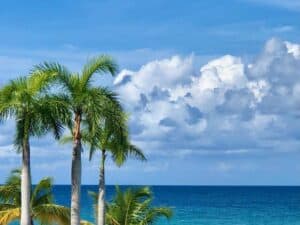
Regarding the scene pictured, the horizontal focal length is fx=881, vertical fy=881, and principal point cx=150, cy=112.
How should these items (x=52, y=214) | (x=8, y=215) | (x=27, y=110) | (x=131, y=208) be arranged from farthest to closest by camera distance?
(x=131, y=208)
(x=52, y=214)
(x=8, y=215)
(x=27, y=110)

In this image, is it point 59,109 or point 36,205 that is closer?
point 59,109

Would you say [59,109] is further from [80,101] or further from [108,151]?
[108,151]

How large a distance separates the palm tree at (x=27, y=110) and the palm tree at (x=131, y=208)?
45.7ft

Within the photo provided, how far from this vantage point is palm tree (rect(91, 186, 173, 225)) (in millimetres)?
37625

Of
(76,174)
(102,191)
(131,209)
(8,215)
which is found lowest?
(8,215)

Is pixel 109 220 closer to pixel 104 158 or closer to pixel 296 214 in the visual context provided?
pixel 104 158

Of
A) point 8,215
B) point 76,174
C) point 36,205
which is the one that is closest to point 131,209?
point 36,205

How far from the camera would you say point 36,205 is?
3288 centimetres

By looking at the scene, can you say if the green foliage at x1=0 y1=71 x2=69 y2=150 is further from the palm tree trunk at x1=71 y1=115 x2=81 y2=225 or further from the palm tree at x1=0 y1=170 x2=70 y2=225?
the palm tree at x1=0 y1=170 x2=70 y2=225

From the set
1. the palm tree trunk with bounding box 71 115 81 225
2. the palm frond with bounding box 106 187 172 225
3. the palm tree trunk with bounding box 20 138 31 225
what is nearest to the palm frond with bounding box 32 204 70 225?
the palm frond with bounding box 106 187 172 225

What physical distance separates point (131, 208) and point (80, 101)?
1495 centimetres

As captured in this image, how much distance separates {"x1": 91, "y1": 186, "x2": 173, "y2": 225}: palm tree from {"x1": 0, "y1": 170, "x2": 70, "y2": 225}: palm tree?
424cm

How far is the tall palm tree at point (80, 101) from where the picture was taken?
2336cm

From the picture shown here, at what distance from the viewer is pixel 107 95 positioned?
23.9 metres
